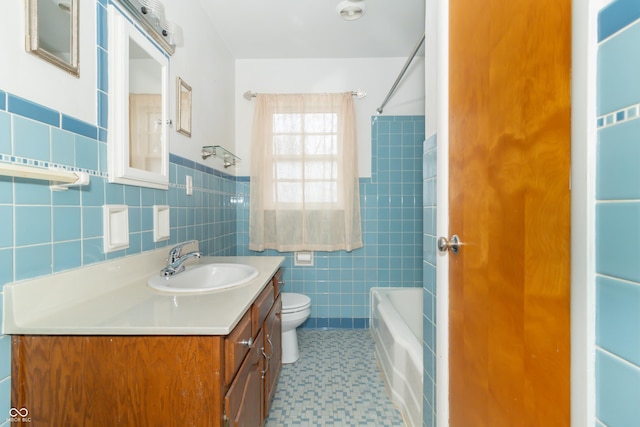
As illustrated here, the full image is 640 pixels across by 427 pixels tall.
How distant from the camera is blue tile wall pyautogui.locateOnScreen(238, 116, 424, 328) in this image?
2650mm

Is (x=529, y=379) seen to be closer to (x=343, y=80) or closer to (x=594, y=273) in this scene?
(x=594, y=273)

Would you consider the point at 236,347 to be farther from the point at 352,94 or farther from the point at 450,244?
the point at 352,94

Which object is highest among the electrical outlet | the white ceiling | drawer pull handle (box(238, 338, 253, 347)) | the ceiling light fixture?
the white ceiling

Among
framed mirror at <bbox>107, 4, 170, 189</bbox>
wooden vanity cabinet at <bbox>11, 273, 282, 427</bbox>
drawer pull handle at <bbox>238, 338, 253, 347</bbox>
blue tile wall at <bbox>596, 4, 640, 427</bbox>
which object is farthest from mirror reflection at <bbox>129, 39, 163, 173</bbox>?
blue tile wall at <bbox>596, 4, 640, 427</bbox>

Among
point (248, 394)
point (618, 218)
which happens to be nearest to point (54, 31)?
point (248, 394)

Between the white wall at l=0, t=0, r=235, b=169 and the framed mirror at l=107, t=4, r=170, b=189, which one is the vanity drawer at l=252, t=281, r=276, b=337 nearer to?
the framed mirror at l=107, t=4, r=170, b=189

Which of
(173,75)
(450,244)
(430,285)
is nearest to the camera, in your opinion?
(450,244)

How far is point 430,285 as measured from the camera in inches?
45.8

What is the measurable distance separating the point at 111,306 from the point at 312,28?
2190mm

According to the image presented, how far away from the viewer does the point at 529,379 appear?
2.06 feet

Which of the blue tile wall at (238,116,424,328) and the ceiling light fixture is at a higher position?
the ceiling light fixture

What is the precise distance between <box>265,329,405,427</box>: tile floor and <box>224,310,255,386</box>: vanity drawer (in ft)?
2.73

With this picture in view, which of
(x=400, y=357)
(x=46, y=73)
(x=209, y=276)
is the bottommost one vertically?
(x=400, y=357)

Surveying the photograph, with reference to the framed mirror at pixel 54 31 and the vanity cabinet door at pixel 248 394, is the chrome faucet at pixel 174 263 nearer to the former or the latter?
the vanity cabinet door at pixel 248 394
